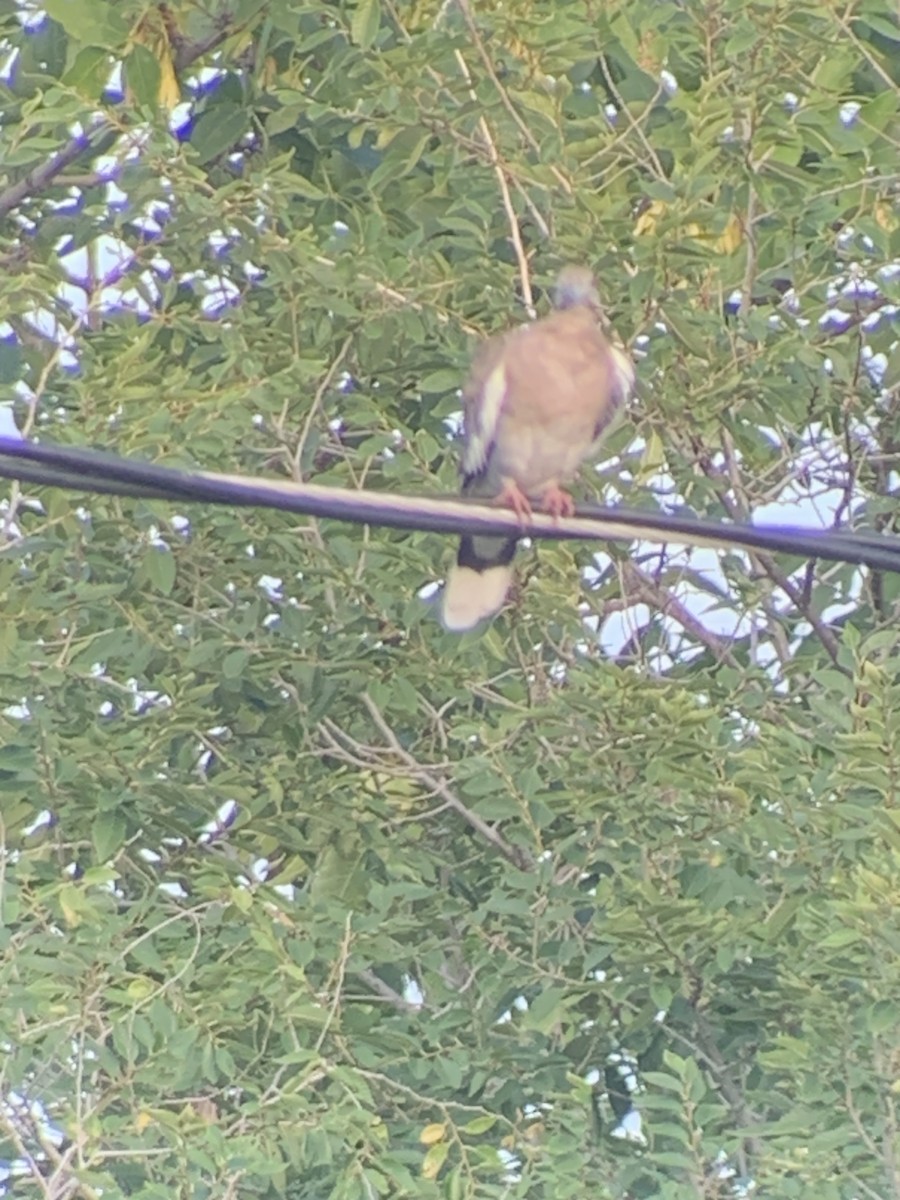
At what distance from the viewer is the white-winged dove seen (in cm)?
A: 415

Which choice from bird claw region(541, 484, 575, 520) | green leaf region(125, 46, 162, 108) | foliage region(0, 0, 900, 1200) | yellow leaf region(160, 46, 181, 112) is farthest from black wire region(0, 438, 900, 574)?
yellow leaf region(160, 46, 181, 112)

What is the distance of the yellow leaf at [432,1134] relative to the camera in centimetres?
392

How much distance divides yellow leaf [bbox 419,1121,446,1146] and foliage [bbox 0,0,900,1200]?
0.05 ft

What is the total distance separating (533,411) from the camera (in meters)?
4.34

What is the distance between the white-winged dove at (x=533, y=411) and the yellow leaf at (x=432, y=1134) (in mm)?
988

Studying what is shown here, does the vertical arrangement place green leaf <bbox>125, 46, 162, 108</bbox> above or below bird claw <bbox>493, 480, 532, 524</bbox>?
above

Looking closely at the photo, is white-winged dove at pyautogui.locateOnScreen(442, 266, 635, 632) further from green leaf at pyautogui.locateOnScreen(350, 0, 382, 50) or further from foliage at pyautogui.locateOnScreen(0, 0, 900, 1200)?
green leaf at pyautogui.locateOnScreen(350, 0, 382, 50)

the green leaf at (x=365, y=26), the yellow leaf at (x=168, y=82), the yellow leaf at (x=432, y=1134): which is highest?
the green leaf at (x=365, y=26)

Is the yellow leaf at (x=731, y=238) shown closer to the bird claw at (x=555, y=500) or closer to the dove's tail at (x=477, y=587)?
the bird claw at (x=555, y=500)

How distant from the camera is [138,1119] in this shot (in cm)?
378

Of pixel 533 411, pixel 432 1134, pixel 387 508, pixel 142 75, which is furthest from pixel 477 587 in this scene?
pixel 387 508

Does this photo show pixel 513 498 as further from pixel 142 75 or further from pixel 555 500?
pixel 142 75

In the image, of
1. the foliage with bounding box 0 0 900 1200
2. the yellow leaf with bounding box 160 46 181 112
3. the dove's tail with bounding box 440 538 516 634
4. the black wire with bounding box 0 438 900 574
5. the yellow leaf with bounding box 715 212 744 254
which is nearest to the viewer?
the black wire with bounding box 0 438 900 574

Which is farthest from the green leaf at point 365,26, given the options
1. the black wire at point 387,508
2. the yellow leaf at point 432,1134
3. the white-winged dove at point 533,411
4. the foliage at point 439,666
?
the yellow leaf at point 432,1134
